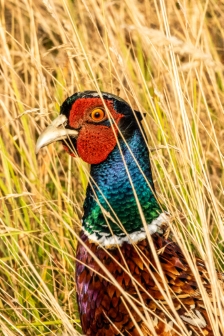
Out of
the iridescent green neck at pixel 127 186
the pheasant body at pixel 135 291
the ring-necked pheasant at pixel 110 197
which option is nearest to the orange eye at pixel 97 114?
the ring-necked pheasant at pixel 110 197

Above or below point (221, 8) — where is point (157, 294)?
below

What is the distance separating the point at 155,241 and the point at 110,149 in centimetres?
36

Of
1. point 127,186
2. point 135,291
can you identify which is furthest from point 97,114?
point 135,291

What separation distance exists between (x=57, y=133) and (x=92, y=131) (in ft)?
0.40

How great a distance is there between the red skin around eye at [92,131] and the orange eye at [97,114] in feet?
0.04

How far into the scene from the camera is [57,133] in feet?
8.85

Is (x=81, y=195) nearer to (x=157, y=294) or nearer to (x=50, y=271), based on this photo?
(x=50, y=271)

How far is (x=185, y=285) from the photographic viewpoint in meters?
2.56

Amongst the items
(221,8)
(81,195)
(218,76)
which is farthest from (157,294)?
(221,8)

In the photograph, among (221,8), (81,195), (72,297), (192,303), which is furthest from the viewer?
(221,8)

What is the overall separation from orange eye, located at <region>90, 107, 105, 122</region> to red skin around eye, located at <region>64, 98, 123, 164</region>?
13 mm

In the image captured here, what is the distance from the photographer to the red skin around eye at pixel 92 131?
268 cm

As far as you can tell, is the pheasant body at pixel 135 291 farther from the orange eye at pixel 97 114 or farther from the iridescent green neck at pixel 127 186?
the orange eye at pixel 97 114

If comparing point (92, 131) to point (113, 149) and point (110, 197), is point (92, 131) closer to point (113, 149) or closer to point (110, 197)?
point (113, 149)
